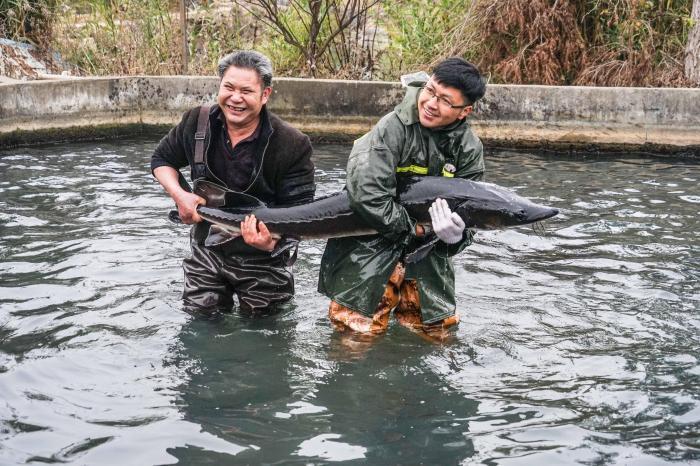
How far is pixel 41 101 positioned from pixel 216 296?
25.0 feet

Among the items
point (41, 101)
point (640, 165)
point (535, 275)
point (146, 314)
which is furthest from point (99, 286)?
point (640, 165)

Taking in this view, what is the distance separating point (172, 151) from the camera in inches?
231

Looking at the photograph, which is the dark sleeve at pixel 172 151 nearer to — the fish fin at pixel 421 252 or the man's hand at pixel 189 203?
the man's hand at pixel 189 203

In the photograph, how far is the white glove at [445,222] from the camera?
5059 mm

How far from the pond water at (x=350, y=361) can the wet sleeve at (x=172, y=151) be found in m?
1.12

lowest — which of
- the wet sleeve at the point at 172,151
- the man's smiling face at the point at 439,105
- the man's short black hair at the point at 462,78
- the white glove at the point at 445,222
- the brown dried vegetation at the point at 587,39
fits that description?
the white glove at the point at 445,222

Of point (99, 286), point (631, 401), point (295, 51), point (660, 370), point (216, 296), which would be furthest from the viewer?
point (295, 51)

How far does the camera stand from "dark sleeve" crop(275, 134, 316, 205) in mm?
5754

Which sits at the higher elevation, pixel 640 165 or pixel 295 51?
pixel 295 51

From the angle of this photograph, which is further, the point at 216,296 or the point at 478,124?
the point at 478,124

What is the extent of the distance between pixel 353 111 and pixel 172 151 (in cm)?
729

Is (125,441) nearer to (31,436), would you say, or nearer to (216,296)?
(31,436)

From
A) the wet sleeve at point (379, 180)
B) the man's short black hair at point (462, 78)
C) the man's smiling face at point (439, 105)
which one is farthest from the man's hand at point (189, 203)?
the man's short black hair at point (462, 78)

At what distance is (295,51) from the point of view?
15320mm
